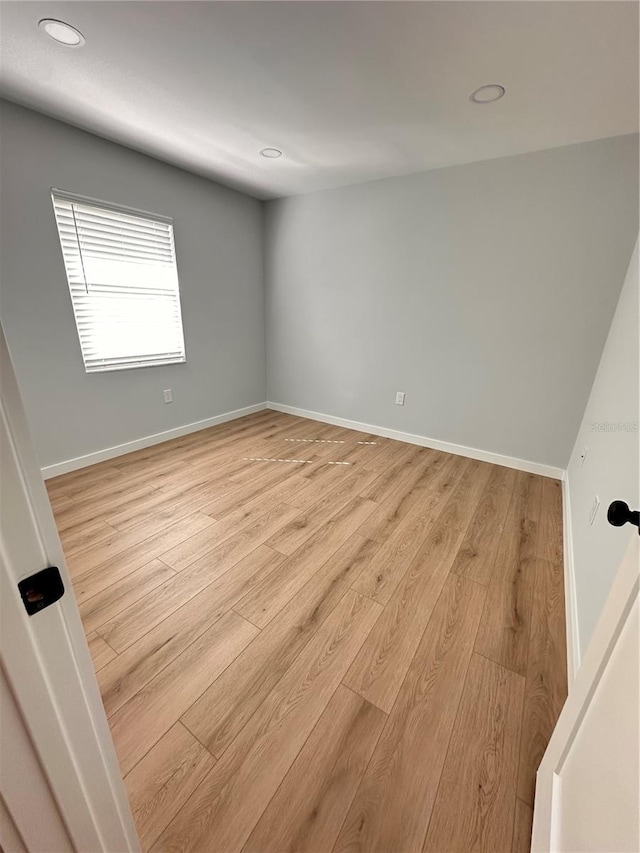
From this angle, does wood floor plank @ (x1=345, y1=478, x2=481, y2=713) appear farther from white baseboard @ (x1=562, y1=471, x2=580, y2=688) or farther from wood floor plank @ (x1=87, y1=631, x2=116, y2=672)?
wood floor plank @ (x1=87, y1=631, x2=116, y2=672)

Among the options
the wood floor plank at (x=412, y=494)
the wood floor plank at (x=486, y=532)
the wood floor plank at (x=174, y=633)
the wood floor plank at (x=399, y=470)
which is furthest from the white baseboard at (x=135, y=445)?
the wood floor plank at (x=486, y=532)

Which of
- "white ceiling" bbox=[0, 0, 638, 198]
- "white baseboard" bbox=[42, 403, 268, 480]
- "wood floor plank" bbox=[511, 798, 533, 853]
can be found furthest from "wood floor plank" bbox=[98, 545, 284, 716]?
"white ceiling" bbox=[0, 0, 638, 198]

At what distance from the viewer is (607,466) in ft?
4.90

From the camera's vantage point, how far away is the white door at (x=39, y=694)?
0.41 meters

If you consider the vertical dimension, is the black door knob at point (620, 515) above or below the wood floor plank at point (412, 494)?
above

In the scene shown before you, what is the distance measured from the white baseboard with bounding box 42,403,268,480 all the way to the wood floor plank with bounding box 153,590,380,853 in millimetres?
2370

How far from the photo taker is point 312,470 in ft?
9.07

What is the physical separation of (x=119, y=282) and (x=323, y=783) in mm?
3191

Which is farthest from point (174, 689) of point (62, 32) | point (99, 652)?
point (62, 32)

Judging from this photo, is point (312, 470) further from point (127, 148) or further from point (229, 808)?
point (127, 148)

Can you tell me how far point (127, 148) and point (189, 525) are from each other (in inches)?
109

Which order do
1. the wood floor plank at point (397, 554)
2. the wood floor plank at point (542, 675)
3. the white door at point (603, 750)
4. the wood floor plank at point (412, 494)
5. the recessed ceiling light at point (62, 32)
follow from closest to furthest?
the white door at point (603, 750), the wood floor plank at point (542, 675), the recessed ceiling light at point (62, 32), the wood floor plank at point (397, 554), the wood floor plank at point (412, 494)

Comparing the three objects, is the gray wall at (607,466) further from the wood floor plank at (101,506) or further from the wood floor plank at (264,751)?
the wood floor plank at (101,506)

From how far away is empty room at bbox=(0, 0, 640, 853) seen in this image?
74 cm
